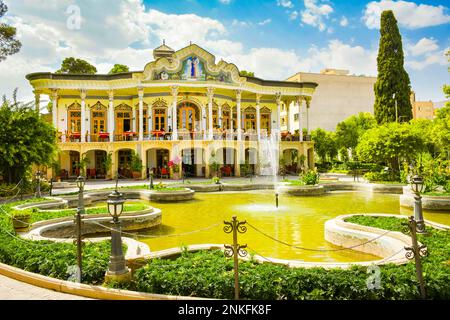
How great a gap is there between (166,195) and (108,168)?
12.2 meters

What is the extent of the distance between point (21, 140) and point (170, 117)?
1452cm

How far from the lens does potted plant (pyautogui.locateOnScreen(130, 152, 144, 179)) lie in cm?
2694

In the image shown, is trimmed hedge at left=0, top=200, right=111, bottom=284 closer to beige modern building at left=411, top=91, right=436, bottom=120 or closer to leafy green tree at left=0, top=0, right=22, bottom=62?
leafy green tree at left=0, top=0, right=22, bottom=62

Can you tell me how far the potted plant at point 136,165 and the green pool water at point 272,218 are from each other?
28.7 ft

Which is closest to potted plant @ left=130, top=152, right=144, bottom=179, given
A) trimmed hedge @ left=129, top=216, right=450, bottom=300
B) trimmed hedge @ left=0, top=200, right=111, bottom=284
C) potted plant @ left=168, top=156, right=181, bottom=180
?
potted plant @ left=168, top=156, right=181, bottom=180

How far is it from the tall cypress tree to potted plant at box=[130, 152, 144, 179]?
20.7 meters

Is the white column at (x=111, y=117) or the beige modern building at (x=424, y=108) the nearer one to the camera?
the white column at (x=111, y=117)

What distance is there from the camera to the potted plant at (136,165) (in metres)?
26.9

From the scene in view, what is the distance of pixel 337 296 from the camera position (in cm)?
470

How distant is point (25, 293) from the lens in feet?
16.7

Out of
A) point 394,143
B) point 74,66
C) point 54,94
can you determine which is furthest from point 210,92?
point 74,66

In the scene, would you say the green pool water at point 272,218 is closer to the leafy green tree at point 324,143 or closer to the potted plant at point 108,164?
the potted plant at point 108,164

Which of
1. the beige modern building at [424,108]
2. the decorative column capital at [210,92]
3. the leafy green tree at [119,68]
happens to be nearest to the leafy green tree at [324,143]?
the decorative column capital at [210,92]

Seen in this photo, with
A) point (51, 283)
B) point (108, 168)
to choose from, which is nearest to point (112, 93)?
point (108, 168)
